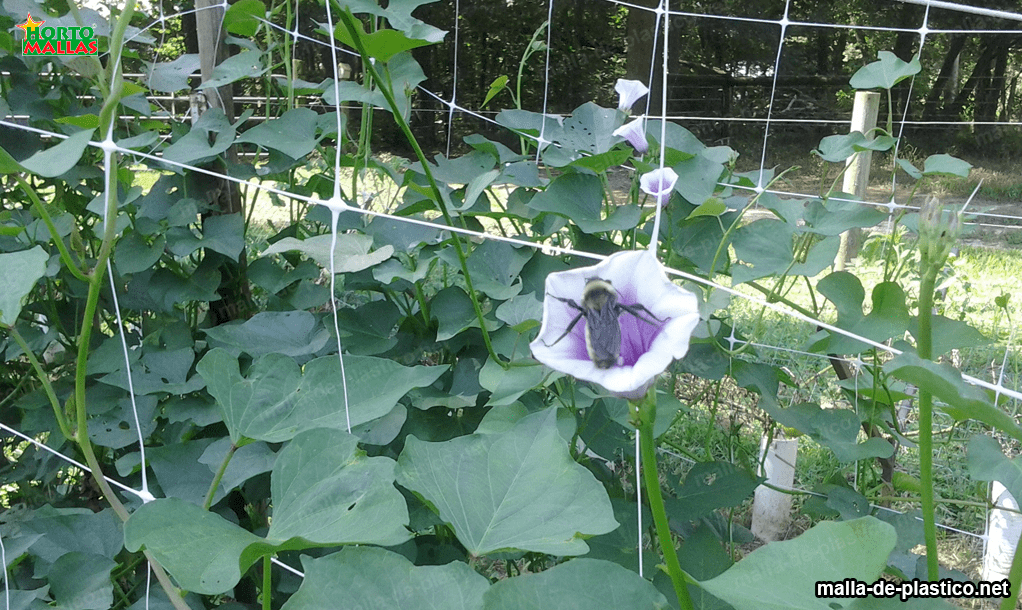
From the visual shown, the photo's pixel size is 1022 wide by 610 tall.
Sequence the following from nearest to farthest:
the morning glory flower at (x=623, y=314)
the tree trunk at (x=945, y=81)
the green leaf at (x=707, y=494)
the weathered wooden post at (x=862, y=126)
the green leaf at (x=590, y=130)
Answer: the morning glory flower at (x=623, y=314)
the green leaf at (x=707, y=494)
the green leaf at (x=590, y=130)
the weathered wooden post at (x=862, y=126)
the tree trunk at (x=945, y=81)

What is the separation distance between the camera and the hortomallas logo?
1.18 m

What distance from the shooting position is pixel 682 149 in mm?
1028

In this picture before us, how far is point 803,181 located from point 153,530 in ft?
22.8

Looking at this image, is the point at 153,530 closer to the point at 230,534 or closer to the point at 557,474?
the point at 230,534

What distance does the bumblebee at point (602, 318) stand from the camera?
45 cm

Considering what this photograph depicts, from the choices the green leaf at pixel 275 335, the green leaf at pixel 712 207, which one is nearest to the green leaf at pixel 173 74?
the green leaf at pixel 275 335

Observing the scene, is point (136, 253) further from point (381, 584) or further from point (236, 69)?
point (381, 584)

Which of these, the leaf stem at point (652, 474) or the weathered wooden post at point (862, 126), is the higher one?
the leaf stem at point (652, 474)

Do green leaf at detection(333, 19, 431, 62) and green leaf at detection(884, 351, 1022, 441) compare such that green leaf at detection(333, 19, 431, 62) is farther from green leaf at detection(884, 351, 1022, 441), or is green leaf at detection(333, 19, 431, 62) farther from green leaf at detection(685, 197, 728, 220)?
green leaf at detection(884, 351, 1022, 441)

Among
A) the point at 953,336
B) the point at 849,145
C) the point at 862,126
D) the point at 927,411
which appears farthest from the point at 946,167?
the point at 862,126

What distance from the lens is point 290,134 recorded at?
107 centimetres

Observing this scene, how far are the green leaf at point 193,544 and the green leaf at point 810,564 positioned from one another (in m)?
0.30

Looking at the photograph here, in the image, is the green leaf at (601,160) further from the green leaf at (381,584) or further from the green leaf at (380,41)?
the green leaf at (381,584)

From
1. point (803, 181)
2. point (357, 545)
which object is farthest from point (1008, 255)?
point (357, 545)
